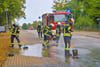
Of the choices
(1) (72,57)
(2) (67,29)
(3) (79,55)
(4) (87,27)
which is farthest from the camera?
(4) (87,27)

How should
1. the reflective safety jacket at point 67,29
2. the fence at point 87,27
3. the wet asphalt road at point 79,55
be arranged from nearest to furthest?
the wet asphalt road at point 79,55
the reflective safety jacket at point 67,29
the fence at point 87,27

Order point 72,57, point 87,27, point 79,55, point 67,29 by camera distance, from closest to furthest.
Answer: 1. point 72,57
2. point 79,55
3. point 67,29
4. point 87,27

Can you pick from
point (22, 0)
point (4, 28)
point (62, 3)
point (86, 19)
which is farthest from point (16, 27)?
point (62, 3)

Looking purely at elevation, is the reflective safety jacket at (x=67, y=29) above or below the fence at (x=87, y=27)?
above

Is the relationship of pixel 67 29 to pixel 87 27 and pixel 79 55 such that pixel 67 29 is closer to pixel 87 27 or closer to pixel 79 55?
pixel 79 55

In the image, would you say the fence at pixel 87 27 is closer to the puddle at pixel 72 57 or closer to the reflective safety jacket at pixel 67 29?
the puddle at pixel 72 57

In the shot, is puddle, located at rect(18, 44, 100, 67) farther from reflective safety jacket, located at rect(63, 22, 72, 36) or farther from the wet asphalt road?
reflective safety jacket, located at rect(63, 22, 72, 36)

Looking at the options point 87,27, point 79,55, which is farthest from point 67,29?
point 87,27

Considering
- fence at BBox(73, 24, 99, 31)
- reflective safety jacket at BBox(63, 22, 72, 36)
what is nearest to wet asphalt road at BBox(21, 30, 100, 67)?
reflective safety jacket at BBox(63, 22, 72, 36)

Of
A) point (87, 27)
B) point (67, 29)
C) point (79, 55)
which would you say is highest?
point (67, 29)

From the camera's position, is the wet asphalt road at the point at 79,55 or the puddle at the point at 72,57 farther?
the wet asphalt road at the point at 79,55

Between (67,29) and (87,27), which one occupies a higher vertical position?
(67,29)

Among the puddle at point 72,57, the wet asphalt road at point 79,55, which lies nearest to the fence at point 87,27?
the wet asphalt road at point 79,55

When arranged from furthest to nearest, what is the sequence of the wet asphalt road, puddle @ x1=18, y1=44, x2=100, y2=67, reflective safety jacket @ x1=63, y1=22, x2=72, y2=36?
reflective safety jacket @ x1=63, y1=22, x2=72, y2=36
the wet asphalt road
puddle @ x1=18, y1=44, x2=100, y2=67
